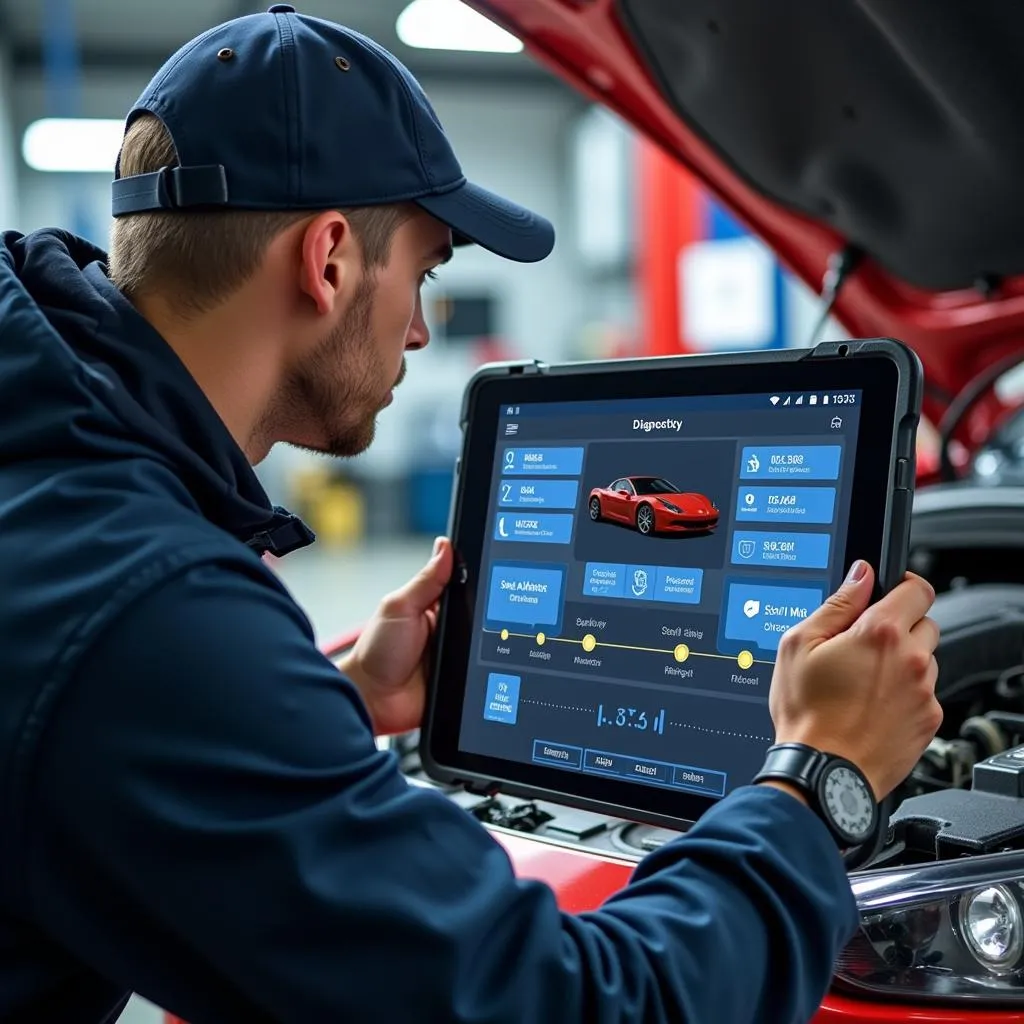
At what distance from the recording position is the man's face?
1.06 meters

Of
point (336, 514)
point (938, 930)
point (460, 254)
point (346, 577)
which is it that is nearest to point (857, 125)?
point (938, 930)

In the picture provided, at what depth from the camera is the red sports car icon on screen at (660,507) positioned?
1.15m

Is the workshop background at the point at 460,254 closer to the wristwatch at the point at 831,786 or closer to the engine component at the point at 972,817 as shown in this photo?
the engine component at the point at 972,817

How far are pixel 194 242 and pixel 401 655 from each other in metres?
0.55

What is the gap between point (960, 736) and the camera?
1490mm

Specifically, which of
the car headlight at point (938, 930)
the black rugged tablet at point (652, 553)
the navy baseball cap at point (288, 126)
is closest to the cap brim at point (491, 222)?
the navy baseball cap at point (288, 126)

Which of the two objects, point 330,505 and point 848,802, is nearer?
point 848,802

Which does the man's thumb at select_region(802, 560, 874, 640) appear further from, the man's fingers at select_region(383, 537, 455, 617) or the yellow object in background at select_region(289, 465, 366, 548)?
the yellow object in background at select_region(289, 465, 366, 548)

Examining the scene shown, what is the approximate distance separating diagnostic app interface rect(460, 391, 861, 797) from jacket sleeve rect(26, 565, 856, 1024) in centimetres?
29

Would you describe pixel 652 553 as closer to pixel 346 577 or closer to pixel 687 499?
pixel 687 499

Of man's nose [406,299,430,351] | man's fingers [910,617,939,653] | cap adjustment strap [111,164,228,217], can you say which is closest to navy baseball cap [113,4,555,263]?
cap adjustment strap [111,164,228,217]

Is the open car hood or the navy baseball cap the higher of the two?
the open car hood

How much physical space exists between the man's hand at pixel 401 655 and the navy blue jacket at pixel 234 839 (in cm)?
49

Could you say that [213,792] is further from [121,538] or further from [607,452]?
[607,452]
